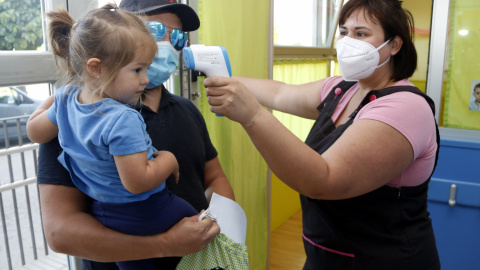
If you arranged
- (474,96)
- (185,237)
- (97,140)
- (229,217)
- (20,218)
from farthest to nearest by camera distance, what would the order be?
(474,96), (20,218), (229,217), (185,237), (97,140)

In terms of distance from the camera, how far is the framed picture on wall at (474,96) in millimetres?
2422

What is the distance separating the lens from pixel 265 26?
2414mm

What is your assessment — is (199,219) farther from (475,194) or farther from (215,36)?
(475,194)

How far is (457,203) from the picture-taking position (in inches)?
88.5

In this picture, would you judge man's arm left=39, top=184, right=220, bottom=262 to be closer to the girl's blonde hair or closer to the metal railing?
the girl's blonde hair

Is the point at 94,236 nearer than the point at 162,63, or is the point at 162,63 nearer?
the point at 94,236

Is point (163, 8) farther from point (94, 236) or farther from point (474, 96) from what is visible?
point (474, 96)

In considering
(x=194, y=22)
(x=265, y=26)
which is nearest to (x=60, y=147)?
(x=194, y=22)

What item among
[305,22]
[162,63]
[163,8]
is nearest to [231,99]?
[162,63]

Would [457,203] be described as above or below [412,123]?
below

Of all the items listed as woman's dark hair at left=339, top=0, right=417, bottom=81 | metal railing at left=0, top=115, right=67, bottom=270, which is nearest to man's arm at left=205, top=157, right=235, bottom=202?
woman's dark hair at left=339, top=0, right=417, bottom=81

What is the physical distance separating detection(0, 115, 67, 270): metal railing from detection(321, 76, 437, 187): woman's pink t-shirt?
1.57 metres

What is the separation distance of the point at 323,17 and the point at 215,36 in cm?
281

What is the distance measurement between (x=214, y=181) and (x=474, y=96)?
1.98 meters
